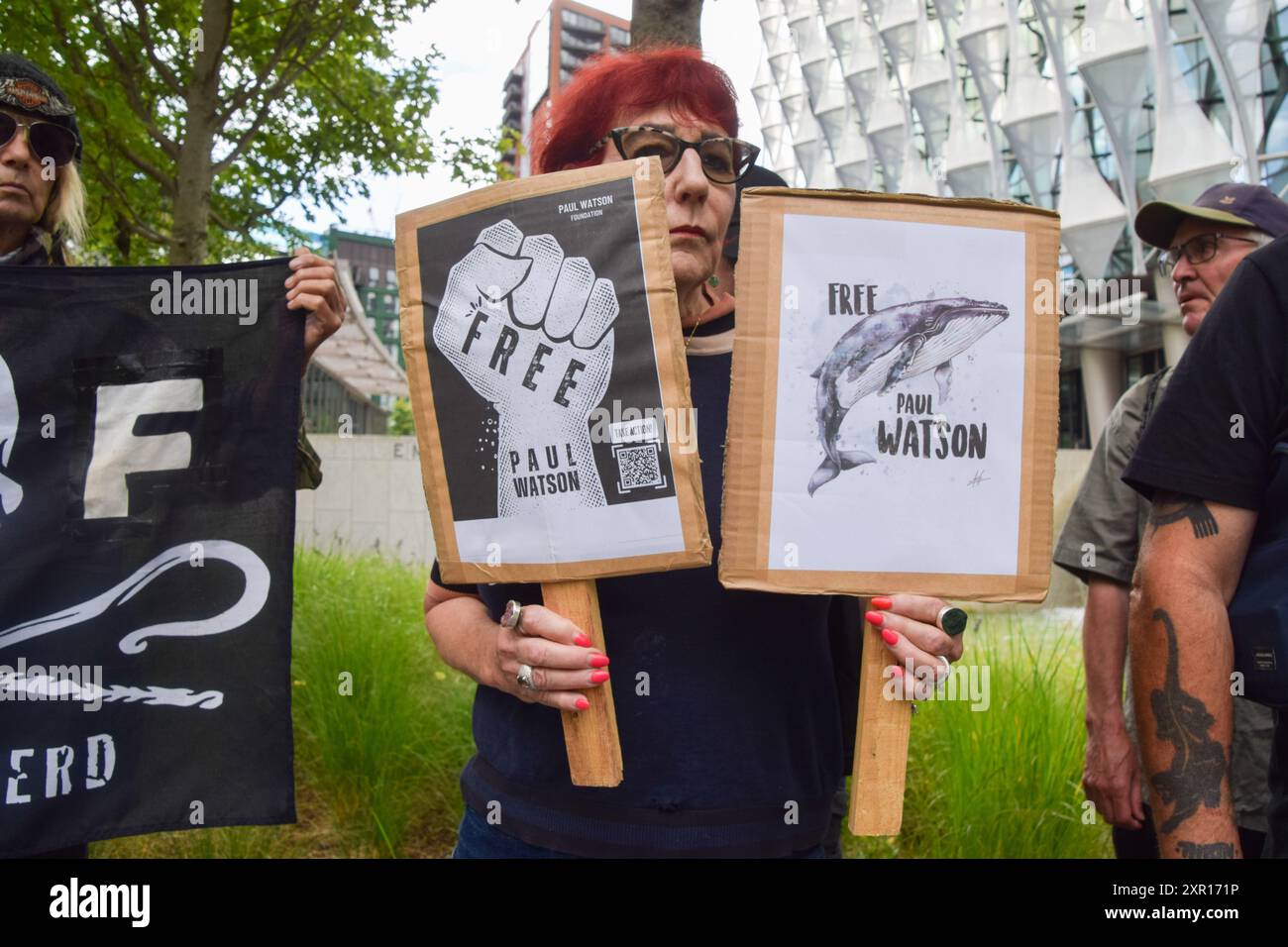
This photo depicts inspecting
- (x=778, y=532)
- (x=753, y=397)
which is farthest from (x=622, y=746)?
(x=753, y=397)

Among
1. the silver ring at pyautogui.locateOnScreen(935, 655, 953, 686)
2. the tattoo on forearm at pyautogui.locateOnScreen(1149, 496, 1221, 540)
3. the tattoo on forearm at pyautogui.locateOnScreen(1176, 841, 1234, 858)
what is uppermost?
the tattoo on forearm at pyautogui.locateOnScreen(1149, 496, 1221, 540)

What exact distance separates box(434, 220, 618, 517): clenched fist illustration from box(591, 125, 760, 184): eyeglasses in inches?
10.0

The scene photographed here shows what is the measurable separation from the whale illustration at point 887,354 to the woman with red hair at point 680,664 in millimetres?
202

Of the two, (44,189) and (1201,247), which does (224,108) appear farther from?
(1201,247)

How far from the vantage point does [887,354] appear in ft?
5.53

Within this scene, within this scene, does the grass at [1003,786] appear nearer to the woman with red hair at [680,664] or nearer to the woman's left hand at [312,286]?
the woman with red hair at [680,664]

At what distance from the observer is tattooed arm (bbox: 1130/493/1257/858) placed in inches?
62.2

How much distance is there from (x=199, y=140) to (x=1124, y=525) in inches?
197

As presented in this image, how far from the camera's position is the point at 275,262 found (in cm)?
246

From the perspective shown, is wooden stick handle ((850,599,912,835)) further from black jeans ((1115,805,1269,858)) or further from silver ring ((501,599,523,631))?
black jeans ((1115,805,1269,858))

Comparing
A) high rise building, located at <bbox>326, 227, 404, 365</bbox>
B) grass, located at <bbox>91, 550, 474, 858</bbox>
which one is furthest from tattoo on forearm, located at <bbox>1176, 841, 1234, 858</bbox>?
high rise building, located at <bbox>326, 227, 404, 365</bbox>

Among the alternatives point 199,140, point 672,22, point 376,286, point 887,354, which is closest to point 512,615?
point 887,354
